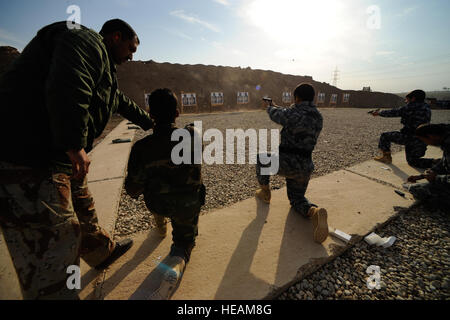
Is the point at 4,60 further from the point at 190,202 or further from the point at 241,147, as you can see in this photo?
the point at 190,202

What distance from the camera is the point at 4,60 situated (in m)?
14.8

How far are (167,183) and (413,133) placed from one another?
5.23 m

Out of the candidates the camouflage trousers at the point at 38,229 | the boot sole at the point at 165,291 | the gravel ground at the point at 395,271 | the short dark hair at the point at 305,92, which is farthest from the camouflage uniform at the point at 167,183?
the short dark hair at the point at 305,92

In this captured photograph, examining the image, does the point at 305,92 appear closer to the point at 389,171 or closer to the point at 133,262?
the point at 133,262

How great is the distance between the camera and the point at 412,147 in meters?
4.03

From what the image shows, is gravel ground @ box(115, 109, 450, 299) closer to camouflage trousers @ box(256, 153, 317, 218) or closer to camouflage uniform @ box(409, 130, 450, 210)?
camouflage uniform @ box(409, 130, 450, 210)

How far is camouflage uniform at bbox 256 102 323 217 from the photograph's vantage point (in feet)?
6.74

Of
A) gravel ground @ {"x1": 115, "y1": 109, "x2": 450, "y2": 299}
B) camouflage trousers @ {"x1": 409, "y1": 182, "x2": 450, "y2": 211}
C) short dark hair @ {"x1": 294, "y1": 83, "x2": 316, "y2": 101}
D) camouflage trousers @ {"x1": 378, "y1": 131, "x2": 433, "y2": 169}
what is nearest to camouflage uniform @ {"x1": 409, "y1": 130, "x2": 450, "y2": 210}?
camouflage trousers @ {"x1": 409, "y1": 182, "x2": 450, "y2": 211}

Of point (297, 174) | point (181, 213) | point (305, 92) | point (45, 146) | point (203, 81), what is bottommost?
point (181, 213)

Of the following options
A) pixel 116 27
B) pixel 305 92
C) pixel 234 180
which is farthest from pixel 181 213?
pixel 234 180

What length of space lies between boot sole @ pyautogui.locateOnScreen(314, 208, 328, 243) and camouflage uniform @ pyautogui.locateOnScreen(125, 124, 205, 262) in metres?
1.17

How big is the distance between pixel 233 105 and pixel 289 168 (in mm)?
21702

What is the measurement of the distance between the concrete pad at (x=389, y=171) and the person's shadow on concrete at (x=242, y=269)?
269 centimetres

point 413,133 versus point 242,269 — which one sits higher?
point 413,133
